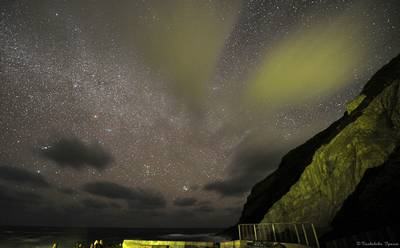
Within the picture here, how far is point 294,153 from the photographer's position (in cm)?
5603

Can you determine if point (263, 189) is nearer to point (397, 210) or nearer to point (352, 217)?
point (352, 217)

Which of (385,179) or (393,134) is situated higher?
(393,134)

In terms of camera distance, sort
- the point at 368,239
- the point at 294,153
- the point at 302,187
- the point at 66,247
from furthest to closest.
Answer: the point at 66,247 < the point at 294,153 < the point at 302,187 < the point at 368,239

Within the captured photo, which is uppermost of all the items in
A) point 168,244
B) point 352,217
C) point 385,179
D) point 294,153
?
point 294,153

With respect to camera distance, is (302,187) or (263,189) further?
(263,189)

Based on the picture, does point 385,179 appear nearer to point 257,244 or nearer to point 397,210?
point 397,210

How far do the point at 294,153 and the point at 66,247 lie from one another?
75845 mm

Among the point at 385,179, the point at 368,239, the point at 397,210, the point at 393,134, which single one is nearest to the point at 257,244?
the point at 368,239

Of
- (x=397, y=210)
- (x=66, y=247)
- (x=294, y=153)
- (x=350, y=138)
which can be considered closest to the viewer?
(x=397, y=210)

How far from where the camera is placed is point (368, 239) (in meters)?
9.47

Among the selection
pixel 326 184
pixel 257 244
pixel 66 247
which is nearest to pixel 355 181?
pixel 326 184

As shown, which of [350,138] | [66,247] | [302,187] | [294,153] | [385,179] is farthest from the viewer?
[66,247]

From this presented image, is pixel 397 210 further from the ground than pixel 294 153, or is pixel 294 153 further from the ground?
pixel 294 153

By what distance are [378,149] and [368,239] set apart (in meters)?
18.8
